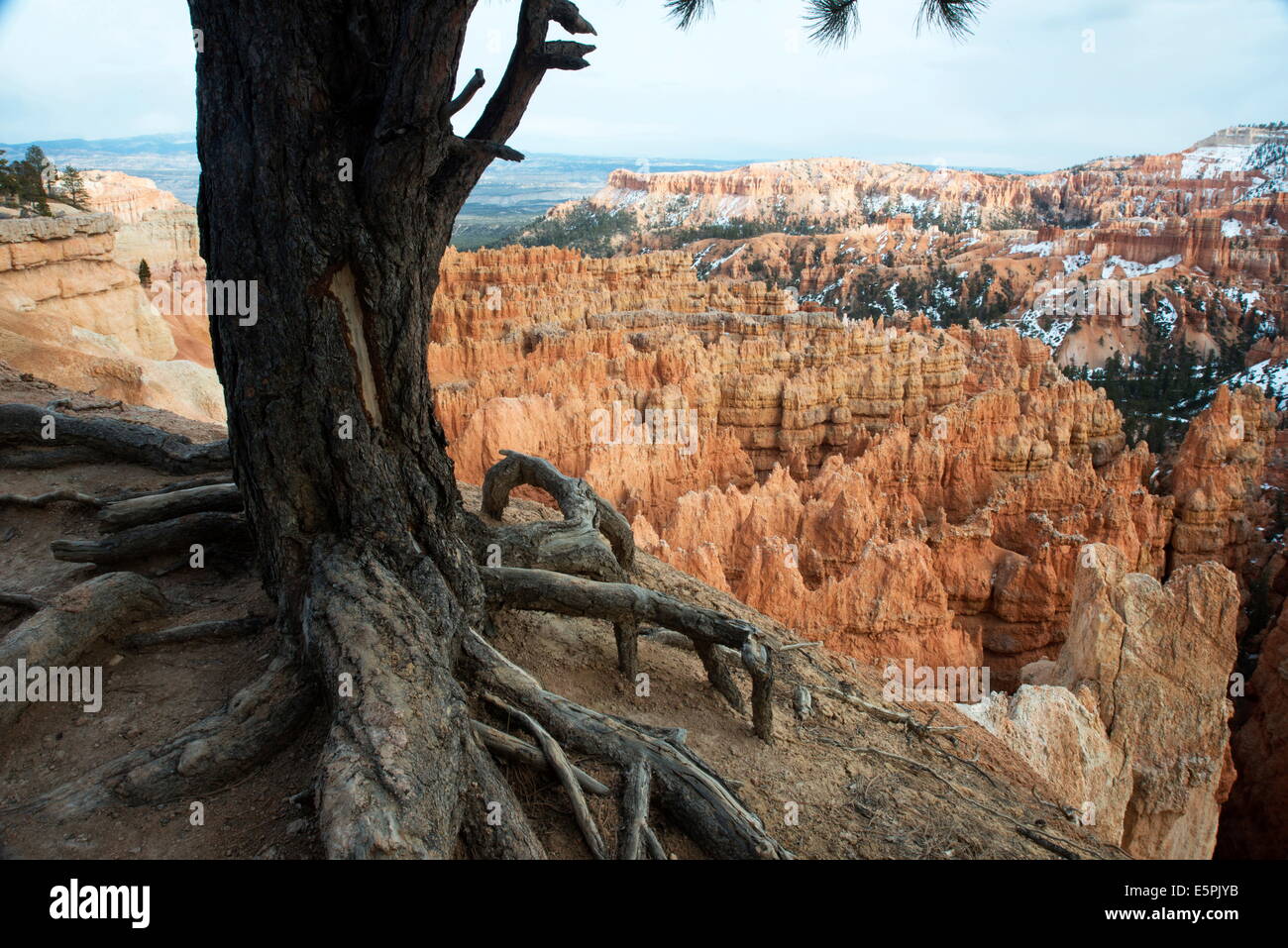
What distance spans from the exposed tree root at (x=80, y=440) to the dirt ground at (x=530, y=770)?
0.11 metres

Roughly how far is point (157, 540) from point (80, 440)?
1726 mm

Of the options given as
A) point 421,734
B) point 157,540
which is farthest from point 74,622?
point 421,734

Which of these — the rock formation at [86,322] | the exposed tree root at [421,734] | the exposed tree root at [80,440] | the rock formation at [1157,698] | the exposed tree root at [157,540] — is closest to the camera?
the exposed tree root at [421,734]

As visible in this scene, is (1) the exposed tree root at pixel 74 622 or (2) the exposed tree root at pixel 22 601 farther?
(2) the exposed tree root at pixel 22 601

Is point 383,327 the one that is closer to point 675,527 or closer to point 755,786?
point 755,786

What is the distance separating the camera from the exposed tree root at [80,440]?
16.9 feet

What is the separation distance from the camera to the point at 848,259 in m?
78.6

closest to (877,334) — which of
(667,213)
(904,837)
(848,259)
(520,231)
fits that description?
(904,837)


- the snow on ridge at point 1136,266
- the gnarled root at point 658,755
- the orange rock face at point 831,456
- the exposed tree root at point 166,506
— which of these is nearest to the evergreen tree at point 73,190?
the orange rock face at point 831,456

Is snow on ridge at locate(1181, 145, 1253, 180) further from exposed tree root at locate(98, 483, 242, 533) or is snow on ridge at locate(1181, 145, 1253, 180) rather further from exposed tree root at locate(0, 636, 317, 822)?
exposed tree root at locate(0, 636, 317, 822)

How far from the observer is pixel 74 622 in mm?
3377

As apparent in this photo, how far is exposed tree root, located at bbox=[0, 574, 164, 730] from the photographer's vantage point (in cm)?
317

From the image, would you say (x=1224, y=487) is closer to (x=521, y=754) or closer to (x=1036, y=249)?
(x=521, y=754)

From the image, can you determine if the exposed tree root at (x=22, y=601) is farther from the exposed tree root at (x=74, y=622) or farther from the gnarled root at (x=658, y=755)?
the gnarled root at (x=658, y=755)
